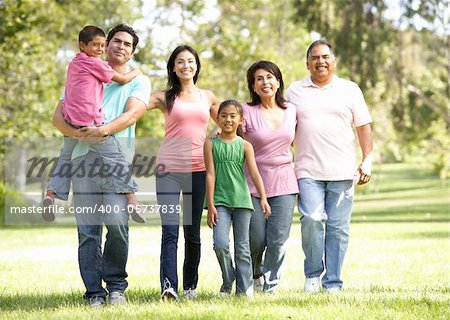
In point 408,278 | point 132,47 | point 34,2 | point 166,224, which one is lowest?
point 408,278

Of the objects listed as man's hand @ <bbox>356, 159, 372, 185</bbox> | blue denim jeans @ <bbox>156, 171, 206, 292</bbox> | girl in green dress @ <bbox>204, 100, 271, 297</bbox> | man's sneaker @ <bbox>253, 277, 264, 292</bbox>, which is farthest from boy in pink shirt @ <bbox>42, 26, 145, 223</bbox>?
man's hand @ <bbox>356, 159, 372, 185</bbox>

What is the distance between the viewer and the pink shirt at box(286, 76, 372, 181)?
318 inches

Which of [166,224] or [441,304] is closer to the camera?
[441,304]

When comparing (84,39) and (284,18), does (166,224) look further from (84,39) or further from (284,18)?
(284,18)

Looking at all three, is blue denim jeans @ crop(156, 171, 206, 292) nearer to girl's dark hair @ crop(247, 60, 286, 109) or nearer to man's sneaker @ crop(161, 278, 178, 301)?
man's sneaker @ crop(161, 278, 178, 301)

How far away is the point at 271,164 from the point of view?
7.93m

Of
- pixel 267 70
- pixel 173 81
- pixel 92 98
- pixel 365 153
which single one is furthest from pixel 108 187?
pixel 365 153

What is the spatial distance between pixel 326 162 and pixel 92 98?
2.34 m

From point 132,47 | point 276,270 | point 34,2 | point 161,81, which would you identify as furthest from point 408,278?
point 161,81

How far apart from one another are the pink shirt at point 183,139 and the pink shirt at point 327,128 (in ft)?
3.42

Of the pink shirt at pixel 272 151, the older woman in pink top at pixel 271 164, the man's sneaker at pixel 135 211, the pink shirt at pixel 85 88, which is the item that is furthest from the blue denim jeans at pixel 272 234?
the pink shirt at pixel 85 88

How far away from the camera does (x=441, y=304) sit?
6961mm

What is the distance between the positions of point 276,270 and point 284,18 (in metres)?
29.2

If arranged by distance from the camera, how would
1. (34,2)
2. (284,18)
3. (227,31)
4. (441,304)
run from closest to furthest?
(441,304)
(34,2)
(227,31)
(284,18)
